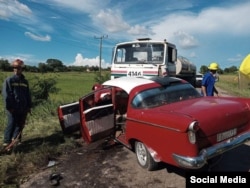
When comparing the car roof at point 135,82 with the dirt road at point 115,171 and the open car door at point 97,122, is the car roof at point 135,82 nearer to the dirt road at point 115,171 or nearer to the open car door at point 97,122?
the open car door at point 97,122

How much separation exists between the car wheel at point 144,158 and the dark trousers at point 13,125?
2.94m

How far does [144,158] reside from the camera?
16.8ft

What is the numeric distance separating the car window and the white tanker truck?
4.80 m

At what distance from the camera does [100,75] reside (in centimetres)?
2403

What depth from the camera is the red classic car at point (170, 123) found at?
4.14 metres

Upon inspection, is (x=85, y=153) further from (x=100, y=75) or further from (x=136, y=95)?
(x=100, y=75)

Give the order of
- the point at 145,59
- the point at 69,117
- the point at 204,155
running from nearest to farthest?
1. the point at 204,155
2. the point at 69,117
3. the point at 145,59

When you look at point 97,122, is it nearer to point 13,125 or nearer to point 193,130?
point 13,125

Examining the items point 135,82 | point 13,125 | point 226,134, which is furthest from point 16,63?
point 226,134

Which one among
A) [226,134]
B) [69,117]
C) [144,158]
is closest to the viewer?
[226,134]

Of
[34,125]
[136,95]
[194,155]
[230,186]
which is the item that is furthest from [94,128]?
[34,125]

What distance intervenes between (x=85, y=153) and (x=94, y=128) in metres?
0.79

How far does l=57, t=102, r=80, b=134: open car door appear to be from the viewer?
7426 millimetres

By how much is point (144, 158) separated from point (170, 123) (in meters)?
1.15
